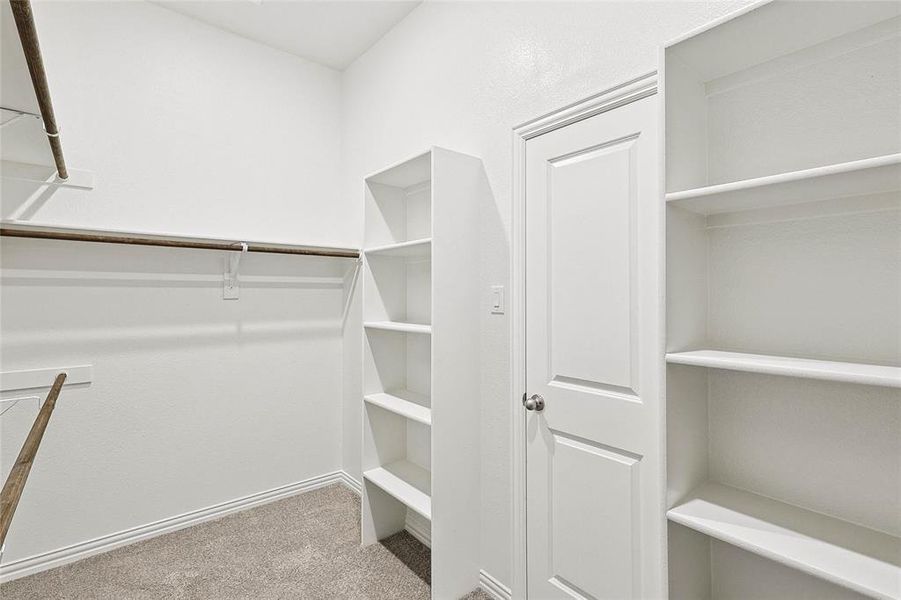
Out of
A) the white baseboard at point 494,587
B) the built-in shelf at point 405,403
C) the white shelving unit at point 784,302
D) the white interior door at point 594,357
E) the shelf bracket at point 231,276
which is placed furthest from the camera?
the shelf bracket at point 231,276

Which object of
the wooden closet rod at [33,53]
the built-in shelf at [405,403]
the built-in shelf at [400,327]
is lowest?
the built-in shelf at [405,403]

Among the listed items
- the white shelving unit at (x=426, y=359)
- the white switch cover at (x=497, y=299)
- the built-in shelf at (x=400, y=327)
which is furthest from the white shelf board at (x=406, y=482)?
the white switch cover at (x=497, y=299)

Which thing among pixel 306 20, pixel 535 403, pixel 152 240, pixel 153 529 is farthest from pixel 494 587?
pixel 306 20

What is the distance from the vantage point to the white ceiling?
240cm

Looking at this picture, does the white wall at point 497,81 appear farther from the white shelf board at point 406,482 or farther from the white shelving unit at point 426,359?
the white shelf board at point 406,482

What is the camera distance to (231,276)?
8.54ft

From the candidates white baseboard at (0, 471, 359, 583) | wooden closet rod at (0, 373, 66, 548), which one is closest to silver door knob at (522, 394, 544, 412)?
wooden closet rod at (0, 373, 66, 548)

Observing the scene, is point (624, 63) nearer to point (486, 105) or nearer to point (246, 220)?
point (486, 105)

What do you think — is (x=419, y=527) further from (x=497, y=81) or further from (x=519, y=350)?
(x=497, y=81)

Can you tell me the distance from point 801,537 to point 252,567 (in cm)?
219

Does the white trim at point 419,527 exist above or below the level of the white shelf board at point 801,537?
below

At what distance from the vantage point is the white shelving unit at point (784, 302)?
97 cm

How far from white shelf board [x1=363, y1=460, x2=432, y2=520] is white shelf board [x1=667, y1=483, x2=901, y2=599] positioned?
1127 millimetres

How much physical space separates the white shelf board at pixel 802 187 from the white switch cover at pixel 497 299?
2.90 ft
